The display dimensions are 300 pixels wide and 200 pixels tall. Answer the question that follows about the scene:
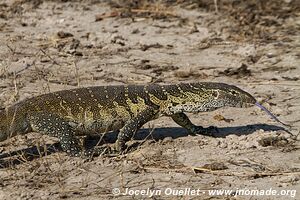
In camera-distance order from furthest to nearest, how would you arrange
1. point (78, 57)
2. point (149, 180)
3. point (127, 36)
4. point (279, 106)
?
point (127, 36) → point (78, 57) → point (279, 106) → point (149, 180)

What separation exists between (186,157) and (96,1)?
22.9ft

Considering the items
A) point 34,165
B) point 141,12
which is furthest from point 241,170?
point 141,12

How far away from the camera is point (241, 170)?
22.4 feet

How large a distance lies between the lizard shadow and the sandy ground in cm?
2

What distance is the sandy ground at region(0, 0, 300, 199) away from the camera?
661cm

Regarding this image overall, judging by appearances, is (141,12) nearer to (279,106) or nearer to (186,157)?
(279,106)

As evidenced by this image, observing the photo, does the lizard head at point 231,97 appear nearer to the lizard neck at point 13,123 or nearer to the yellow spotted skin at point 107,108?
the yellow spotted skin at point 107,108

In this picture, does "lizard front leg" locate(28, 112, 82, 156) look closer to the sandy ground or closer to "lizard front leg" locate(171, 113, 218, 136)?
the sandy ground

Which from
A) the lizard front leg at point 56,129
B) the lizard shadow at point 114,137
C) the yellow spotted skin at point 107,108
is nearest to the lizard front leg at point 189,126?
the yellow spotted skin at point 107,108

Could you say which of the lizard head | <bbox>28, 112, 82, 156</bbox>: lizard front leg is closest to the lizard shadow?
<bbox>28, 112, 82, 156</bbox>: lizard front leg

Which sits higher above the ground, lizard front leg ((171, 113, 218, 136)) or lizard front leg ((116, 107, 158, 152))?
lizard front leg ((116, 107, 158, 152))

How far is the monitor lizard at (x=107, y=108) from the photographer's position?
7125 millimetres

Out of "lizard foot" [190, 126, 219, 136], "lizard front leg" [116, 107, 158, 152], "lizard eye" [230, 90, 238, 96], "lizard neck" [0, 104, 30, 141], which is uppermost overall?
"lizard neck" [0, 104, 30, 141]

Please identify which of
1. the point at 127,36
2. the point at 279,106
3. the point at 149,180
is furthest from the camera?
the point at 127,36
